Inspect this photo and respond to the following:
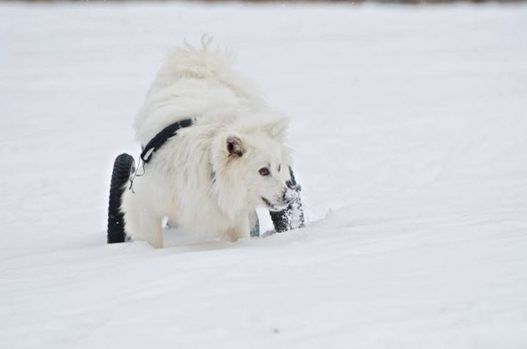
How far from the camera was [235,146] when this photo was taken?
466cm

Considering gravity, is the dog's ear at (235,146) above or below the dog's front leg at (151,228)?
above

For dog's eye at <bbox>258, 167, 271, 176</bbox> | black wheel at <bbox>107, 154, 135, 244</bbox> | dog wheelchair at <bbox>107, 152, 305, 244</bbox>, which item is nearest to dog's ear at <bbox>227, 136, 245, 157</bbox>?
dog's eye at <bbox>258, 167, 271, 176</bbox>

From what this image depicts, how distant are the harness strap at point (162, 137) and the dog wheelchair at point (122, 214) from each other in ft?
2.01

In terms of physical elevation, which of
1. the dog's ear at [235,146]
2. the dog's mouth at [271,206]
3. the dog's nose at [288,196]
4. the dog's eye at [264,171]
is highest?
the dog's ear at [235,146]

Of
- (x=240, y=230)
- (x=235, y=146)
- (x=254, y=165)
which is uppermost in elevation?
(x=235, y=146)

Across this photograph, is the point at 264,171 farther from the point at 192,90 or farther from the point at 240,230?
the point at 192,90

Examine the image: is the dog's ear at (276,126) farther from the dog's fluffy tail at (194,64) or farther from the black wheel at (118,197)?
the black wheel at (118,197)

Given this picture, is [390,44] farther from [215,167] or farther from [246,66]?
[215,167]

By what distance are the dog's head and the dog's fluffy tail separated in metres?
1.00

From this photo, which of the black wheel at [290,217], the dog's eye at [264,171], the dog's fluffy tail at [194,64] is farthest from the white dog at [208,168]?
the black wheel at [290,217]

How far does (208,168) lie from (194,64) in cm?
115

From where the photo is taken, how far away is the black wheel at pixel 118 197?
5.57 meters

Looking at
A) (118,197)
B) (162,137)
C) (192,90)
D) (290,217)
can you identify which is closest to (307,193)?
(290,217)

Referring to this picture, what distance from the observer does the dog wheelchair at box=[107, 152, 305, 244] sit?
5.52m
